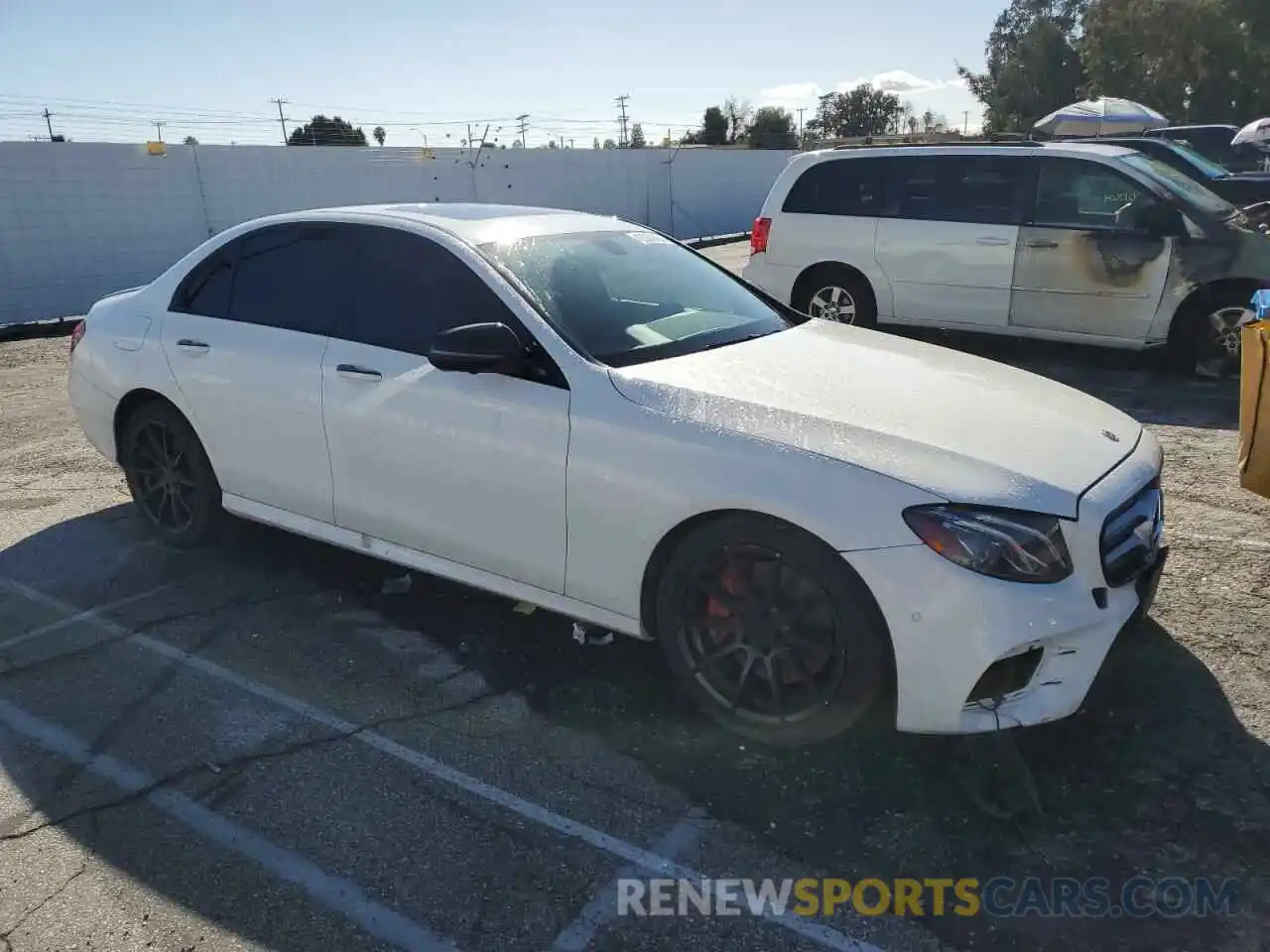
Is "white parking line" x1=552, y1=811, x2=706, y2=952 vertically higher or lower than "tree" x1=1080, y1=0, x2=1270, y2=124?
lower

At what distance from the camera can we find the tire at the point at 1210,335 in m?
7.54

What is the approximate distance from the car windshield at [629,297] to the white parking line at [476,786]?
1.46 meters

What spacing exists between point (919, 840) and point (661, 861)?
722 mm

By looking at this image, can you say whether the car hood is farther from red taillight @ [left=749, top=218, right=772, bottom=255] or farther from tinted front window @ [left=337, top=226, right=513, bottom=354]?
red taillight @ [left=749, top=218, right=772, bottom=255]

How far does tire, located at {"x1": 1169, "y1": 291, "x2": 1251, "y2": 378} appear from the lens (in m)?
7.54

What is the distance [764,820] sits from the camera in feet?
9.50

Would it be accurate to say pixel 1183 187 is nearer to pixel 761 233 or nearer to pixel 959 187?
pixel 959 187

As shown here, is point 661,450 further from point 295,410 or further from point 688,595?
point 295,410

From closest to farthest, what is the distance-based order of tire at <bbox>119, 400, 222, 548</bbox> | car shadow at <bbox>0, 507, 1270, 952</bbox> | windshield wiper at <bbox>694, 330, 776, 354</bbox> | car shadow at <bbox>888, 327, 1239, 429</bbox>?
car shadow at <bbox>0, 507, 1270, 952</bbox> → windshield wiper at <bbox>694, 330, 776, 354</bbox> → tire at <bbox>119, 400, 222, 548</bbox> → car shadow at <bbox>888, 327, 1239, 429</bbox>

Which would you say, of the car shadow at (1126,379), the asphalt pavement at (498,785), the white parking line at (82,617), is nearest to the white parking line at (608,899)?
the asphalt pavement at (498,785)

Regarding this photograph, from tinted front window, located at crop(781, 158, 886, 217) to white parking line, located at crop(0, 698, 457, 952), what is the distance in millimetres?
7507

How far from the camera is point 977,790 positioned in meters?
2.97

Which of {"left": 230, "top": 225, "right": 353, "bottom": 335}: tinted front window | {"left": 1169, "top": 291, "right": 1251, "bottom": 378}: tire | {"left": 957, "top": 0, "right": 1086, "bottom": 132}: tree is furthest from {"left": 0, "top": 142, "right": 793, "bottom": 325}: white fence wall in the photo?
{"left": 957, "top": 0, "right": 1086, "bottom": 132}: tree

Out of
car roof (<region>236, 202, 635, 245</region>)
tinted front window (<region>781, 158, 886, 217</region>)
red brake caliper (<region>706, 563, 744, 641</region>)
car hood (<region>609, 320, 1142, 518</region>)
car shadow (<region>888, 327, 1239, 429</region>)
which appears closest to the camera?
car hood (<region>609, 320, 1142, 518</region>)
